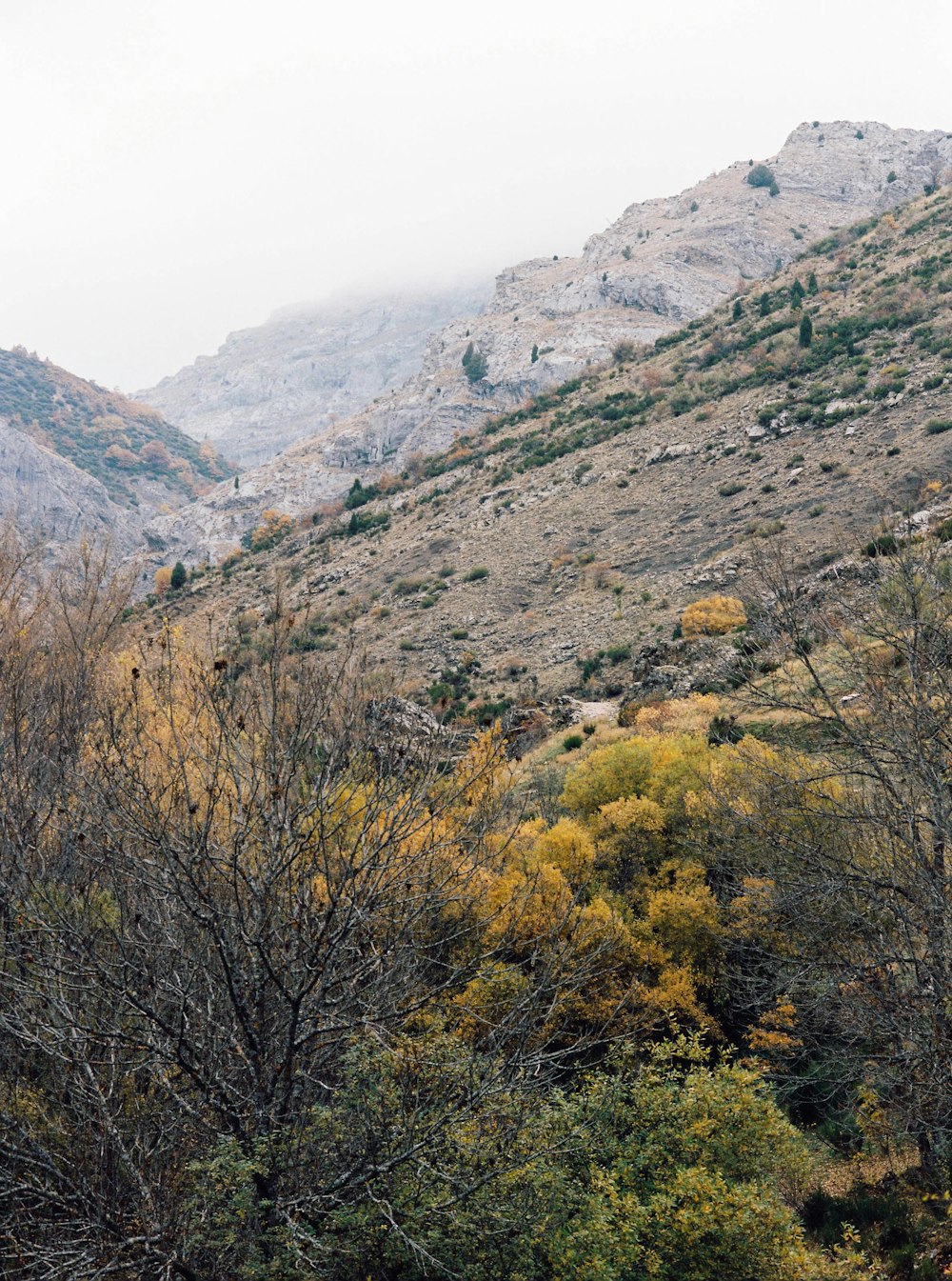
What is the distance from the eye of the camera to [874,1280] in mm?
6617

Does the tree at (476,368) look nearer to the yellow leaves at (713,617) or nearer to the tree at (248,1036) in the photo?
the yellow leaves at (713,617)

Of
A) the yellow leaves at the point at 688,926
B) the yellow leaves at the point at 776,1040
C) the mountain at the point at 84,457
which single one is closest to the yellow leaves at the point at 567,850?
the yellow leaves at the point at 688,926

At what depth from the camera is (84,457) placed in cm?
13300

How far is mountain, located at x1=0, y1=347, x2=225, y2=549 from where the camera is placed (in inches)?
4370

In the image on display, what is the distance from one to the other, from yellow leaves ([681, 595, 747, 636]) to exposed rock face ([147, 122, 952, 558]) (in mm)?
72873

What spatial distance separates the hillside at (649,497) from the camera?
34125 millimetres

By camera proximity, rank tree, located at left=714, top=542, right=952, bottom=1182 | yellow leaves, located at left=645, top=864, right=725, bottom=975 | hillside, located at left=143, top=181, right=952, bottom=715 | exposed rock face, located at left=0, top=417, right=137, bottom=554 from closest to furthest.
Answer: tree, located at left=714, top=542, right=952, bottom=1182 → yellow leaves, located at left=645, top=864, right=725, bottom=975 → hillside, located at left=143, top=181, right=952, bottom=715 → exposed rock face, located at left=0, top=417, right=137, bottom=554

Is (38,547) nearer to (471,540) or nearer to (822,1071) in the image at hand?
(822,1071)

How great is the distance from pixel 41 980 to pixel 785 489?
3787cm

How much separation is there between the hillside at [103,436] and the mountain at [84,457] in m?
0.18

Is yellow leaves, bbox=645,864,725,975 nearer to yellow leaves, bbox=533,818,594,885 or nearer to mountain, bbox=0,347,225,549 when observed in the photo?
yellow leaves, bbox=533,818,594,885

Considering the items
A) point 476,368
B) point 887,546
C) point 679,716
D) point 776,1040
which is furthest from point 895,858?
point 476,368

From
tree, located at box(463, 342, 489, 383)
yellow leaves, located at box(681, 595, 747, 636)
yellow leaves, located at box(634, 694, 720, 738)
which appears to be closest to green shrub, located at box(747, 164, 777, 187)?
tree, located at box(463, 342, 489, 383)

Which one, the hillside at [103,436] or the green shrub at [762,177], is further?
the hillside at [103,436]
